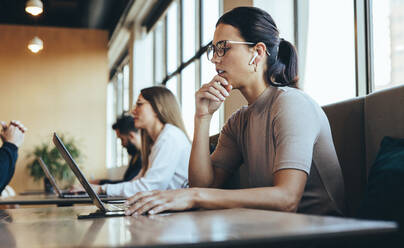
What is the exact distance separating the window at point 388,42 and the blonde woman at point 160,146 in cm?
136

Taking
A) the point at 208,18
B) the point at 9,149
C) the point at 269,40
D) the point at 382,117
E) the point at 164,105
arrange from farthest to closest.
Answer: the point at 208,18 → the point at 164,105 → the point at 9,149 → the point at 269,40 → the point at 382,117

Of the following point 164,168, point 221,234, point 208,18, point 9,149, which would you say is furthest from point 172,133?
point 221,234

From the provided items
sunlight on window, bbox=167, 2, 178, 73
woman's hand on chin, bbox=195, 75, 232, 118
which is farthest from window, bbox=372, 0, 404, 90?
sunlight on window, bbox=167, 2, 178, 73

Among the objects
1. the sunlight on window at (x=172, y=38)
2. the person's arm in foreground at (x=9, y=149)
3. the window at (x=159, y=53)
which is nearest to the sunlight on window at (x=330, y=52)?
the person's arm in foreground at (x=9, y=149)

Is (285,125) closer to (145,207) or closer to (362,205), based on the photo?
(362,205)

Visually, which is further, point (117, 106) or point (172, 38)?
point (117, 106)

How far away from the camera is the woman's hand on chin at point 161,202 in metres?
1.20

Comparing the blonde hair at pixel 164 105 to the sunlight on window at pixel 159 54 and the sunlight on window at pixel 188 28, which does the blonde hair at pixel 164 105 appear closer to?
the sunlight on window at pixel 188 28

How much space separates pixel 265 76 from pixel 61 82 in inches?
343

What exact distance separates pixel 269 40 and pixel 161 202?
0.90 metres

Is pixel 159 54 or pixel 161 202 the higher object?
pixel 159 54

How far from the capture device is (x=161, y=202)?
122cm

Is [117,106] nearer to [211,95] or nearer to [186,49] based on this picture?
[186,49]

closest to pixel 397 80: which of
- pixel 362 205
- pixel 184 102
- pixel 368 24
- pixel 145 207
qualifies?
pixel 368 24
